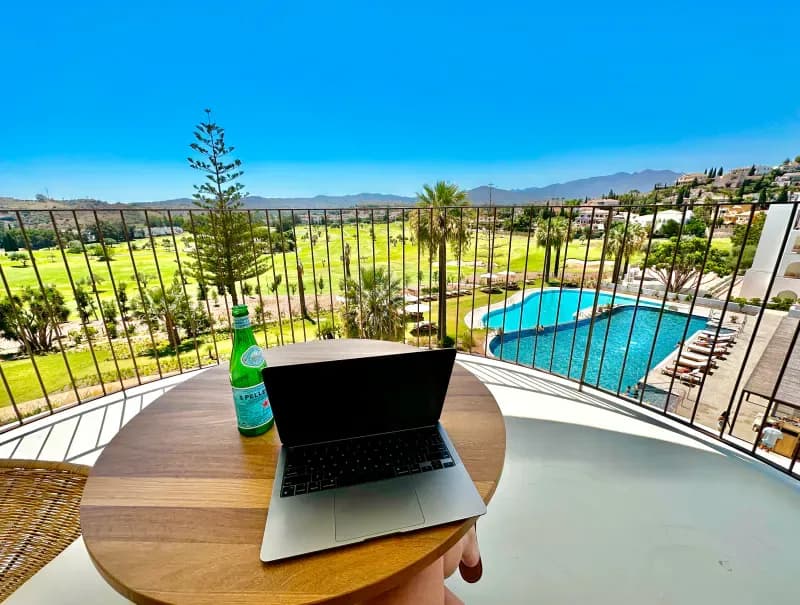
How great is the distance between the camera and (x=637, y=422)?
1.67 m

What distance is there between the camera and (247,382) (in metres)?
0.77

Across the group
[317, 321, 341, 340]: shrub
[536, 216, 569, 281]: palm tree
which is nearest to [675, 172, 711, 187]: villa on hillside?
[536, 216, 569, 281]: palm tree

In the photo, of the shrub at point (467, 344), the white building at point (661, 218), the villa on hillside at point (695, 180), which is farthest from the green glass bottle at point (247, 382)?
the villa on hillside at point (695, 180)

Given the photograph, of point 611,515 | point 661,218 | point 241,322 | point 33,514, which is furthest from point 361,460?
point 661,218

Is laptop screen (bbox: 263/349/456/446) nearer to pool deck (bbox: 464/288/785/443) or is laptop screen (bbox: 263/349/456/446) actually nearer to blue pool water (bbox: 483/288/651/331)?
pool deck (bbox: 464/288/785/443)

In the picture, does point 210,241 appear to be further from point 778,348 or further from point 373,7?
point 778,348

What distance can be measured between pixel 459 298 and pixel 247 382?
9.98 feet

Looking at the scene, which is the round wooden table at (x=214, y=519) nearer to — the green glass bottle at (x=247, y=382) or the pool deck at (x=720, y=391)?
the green glass bottle at (x=247, y=382)

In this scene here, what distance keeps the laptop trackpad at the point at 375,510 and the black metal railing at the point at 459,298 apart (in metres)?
0.50

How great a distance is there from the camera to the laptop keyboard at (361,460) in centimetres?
62

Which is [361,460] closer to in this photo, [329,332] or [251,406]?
[251,406]

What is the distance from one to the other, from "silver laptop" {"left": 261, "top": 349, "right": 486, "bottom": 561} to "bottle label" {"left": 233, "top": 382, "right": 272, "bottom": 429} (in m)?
0.13

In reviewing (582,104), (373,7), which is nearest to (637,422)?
(373,7)

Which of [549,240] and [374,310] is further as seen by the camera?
[374,310]
